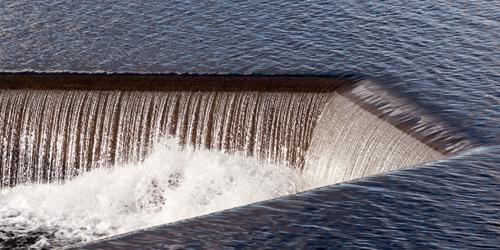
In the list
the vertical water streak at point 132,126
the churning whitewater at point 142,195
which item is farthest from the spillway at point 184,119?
the churning whitewater at point 142,195

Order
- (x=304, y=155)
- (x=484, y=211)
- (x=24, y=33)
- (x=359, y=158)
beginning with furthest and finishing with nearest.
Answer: (x=24, y=33) → (x=304, y=155) → (x=359, y=158) → (x=484, y=211)

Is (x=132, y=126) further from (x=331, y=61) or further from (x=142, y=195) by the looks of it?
(x=331, y=61)

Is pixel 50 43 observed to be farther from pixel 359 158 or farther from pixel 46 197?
pixel 359 158

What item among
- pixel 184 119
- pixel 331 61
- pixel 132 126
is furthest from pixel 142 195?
pixel 331 61

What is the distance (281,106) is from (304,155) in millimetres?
1061

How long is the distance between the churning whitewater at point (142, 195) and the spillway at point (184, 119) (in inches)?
10.3

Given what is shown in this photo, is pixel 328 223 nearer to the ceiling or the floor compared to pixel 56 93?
nearer to the floor

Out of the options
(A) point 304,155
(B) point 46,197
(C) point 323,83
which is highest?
(C) point 323,83

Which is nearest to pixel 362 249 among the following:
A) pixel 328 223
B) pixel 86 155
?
pixel 328 223

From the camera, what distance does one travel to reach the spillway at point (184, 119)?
17.1 m

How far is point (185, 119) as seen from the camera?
18.2m

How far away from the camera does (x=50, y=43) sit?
20812mm

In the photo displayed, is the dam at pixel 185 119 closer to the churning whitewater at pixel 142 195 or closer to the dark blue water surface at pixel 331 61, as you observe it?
the churning whitewater at pixel 142 195

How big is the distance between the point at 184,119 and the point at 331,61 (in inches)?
131
